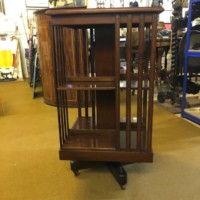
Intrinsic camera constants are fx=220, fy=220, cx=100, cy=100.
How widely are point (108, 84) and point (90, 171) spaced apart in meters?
0.64

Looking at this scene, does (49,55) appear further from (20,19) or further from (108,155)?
(20,19)

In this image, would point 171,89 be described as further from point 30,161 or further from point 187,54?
point 30,161

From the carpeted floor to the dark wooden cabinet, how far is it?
0.70 feet

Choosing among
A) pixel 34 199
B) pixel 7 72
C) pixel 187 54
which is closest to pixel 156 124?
pixel 187 54

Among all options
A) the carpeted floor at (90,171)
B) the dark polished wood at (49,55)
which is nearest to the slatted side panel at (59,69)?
the carpeted floor at (90,171)

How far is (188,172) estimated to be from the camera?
4.70 feet

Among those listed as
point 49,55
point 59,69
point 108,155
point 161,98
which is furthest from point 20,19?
point 108,155

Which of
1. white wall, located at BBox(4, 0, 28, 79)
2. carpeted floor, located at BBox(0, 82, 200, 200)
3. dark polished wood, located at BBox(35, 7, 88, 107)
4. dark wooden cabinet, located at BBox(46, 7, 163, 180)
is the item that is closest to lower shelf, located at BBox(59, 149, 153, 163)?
dark wooden cabinet, located at BBox(46, 7, 163, 180)

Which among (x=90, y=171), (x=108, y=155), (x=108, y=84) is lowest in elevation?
(x=90, y=171)

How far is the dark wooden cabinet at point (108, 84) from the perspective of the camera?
1019 millimetres

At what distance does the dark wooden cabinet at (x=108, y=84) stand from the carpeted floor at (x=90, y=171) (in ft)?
0.70

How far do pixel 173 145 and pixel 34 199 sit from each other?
3.72ft

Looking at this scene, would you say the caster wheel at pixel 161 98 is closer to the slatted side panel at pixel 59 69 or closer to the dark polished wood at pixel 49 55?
the dark polished wood at pixel 49 55

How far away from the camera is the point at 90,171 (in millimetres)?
1472
